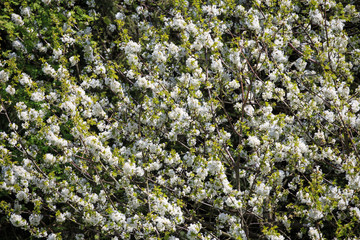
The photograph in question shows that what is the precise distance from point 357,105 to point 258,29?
1256 millimetres

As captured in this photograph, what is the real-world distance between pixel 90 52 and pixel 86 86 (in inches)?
18.7

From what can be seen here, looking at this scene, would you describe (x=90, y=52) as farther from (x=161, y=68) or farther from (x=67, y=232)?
(x=67, y=232)

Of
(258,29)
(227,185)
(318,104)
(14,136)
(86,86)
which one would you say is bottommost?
(14,136)

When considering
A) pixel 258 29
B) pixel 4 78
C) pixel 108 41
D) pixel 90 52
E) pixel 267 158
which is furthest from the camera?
pixel 108 41

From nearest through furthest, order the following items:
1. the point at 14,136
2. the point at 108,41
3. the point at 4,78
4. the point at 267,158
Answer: the point at 267,158 < the point at 14,136 < the point at 4,78 < the point at 108,41

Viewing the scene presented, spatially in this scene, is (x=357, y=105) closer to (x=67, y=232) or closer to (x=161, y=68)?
(x=161, y=68)

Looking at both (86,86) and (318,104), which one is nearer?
(318,104)

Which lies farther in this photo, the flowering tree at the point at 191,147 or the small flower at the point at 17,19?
the small flower at the point at 17,19

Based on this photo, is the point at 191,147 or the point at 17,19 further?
the point at 17,19

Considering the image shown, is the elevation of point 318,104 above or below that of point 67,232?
above

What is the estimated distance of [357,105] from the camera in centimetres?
346

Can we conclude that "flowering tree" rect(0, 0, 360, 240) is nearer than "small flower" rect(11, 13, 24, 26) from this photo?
Yes

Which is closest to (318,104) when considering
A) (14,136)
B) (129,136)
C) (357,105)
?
(357,105)

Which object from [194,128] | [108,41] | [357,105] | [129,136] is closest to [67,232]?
[129,136]
